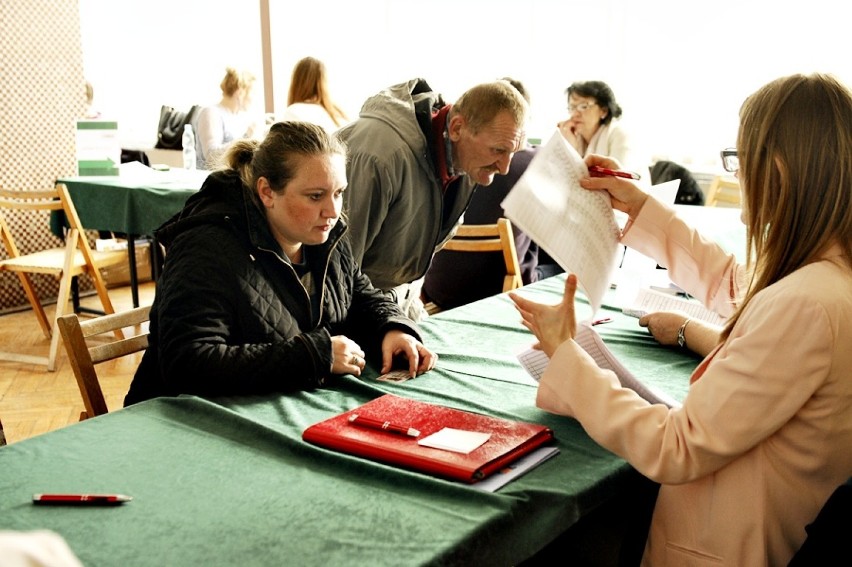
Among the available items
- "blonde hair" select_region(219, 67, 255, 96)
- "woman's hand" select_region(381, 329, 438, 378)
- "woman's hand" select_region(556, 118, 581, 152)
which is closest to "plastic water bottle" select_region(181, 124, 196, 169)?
"blonde hair" select_region(219, 67, 255, 96)

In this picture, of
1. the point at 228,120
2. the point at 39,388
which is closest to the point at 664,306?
the point at 39,388

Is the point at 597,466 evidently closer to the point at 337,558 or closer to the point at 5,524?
the point at 337,558

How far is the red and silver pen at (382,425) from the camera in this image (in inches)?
53.8

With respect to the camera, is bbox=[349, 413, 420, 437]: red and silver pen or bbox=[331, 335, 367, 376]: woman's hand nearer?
bbox=[349, 413, 420, 437]: red and silver pen

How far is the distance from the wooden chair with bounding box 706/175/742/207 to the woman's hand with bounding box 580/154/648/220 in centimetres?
335

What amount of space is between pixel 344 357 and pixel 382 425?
0.34m

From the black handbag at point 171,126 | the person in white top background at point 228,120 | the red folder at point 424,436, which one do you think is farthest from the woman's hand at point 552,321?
the black handbag at point 171,126

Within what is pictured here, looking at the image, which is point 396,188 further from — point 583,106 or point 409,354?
point 583,106

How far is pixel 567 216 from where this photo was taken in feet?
4.86

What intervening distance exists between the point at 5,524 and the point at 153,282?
518 cm

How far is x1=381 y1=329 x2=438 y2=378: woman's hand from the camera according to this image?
179 cm

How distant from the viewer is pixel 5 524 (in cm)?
111

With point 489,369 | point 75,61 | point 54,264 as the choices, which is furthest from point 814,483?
point 75,61

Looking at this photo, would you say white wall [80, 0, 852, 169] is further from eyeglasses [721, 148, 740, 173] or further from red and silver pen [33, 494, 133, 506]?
red and silver pen [33, 494, 133, 506]
